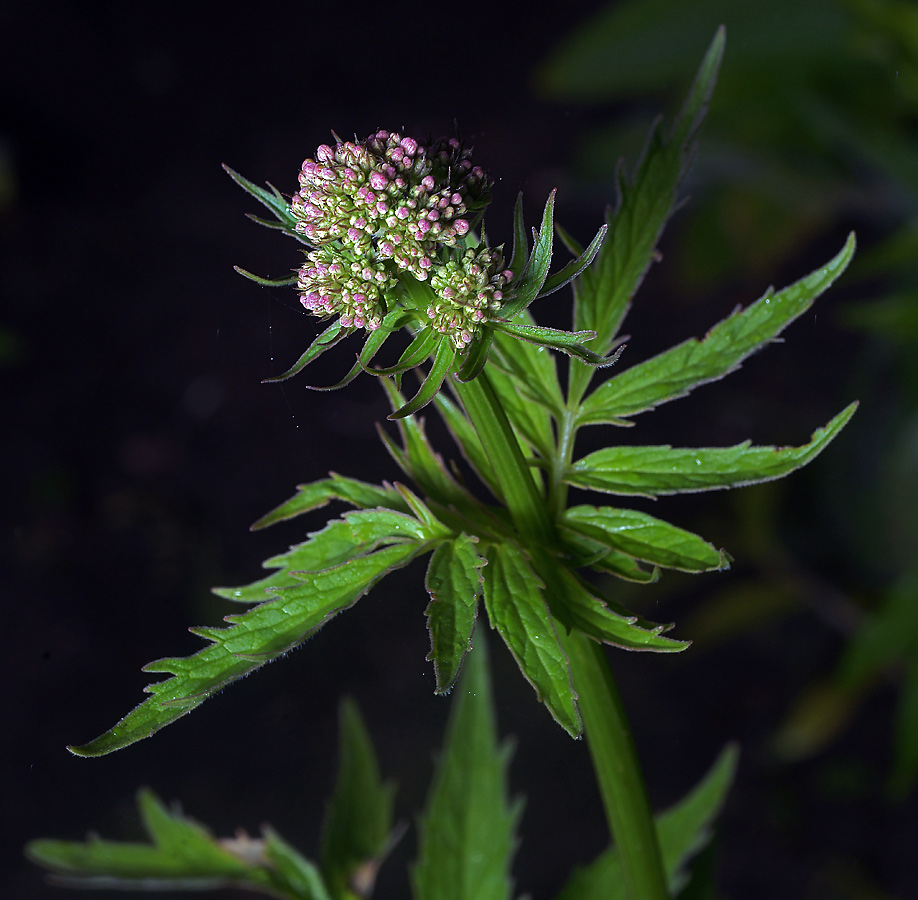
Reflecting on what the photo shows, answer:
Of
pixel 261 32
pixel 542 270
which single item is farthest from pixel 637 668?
pixel 261 32

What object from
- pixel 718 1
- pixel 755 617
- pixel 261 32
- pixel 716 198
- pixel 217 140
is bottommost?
pixel 755 617

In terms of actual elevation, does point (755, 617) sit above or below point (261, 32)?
below

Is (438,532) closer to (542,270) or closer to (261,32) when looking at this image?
(542,270)

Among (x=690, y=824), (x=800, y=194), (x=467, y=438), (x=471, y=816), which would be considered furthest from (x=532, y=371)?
(x=800, y=194)

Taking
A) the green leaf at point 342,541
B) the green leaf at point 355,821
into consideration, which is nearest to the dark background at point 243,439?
the green leaf at point 355,821

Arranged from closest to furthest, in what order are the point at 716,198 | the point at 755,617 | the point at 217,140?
the point at 755,617 < the point at 716,198 < the point at 217,140

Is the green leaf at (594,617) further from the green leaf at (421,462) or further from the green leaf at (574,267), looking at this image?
the green leaf at (574,267)
